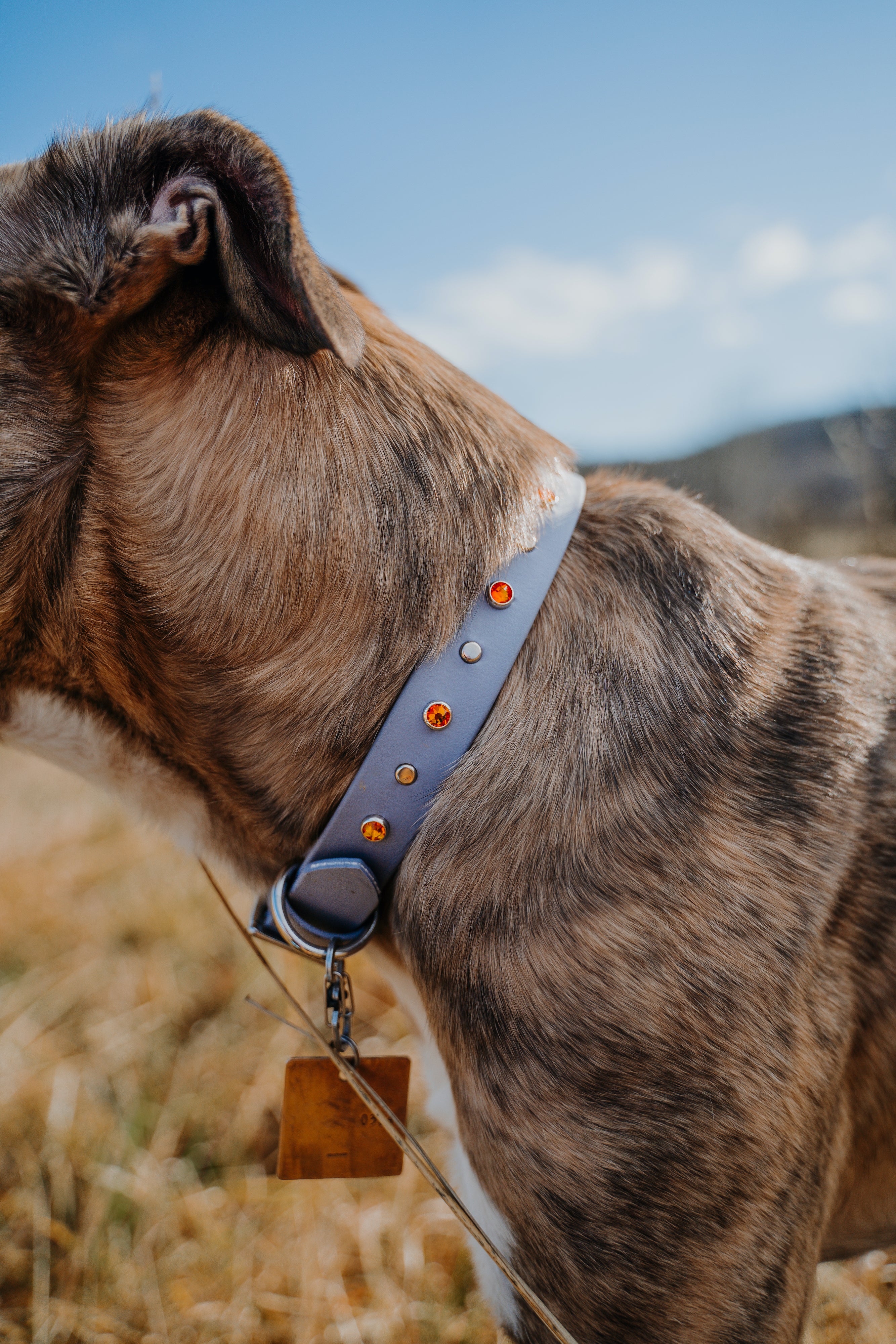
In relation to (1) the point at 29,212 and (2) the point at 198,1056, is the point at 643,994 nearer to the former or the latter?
(1) the point at 29,212

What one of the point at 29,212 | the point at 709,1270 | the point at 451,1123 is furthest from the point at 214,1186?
the point at 29,212

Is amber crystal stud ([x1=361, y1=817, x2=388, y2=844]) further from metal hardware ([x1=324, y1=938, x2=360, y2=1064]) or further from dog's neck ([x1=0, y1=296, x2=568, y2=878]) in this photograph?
metal hardware ([x1=324, y1=938, x2=360, y2=1064])

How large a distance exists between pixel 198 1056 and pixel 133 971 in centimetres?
69

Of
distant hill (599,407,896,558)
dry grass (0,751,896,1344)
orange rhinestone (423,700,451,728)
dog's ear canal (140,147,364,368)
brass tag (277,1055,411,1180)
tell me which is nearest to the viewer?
dog's ear canal (140,147,364,368)

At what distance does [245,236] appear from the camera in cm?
118

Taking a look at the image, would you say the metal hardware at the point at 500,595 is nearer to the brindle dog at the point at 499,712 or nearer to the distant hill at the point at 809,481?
the brindle dog at the point at 499,712

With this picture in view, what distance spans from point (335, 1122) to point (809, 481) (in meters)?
22.4

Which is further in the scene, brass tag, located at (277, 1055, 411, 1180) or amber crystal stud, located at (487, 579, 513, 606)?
brass tag, located at (277, 1055, 411, 1180)

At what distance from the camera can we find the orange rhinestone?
1.22m

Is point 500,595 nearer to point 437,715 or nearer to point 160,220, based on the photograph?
point 437,715

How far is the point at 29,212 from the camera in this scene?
124 centimetres

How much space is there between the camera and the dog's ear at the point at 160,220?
1.13 metres

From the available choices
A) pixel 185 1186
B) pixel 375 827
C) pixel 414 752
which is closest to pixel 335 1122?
pixel 375 827

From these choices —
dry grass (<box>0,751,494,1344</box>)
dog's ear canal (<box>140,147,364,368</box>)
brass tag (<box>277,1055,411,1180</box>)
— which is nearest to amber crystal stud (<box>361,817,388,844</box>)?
brass tag (<box>277,1055,411,1180</box>)
